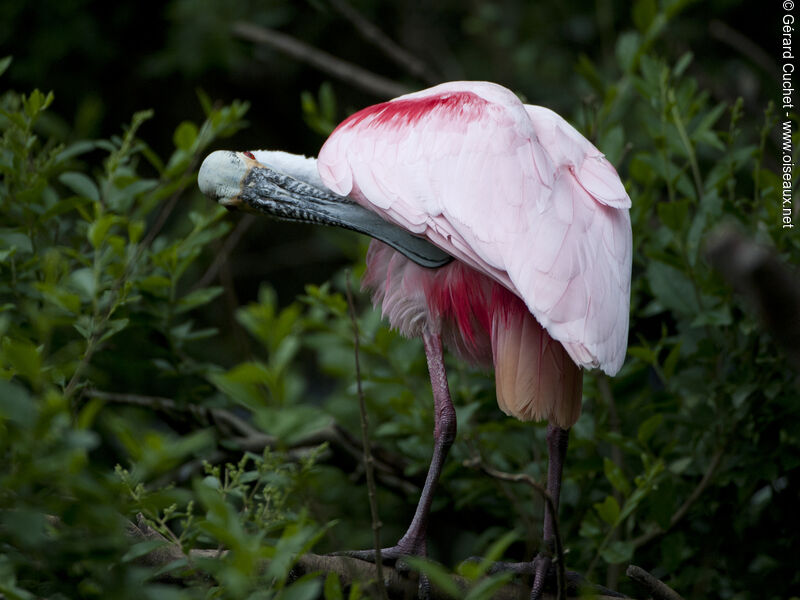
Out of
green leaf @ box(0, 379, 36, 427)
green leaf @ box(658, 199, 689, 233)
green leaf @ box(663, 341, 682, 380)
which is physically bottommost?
green leaf @ box(663, 341, 682, 380)

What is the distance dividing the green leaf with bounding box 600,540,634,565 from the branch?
0.30 meters

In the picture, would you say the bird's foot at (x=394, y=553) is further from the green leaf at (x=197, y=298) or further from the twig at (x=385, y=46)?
the twig at (x=385, y=46)

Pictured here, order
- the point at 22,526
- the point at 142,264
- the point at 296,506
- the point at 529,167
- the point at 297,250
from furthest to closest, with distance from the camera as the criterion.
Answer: the point at 297,250 < the point at 142,264 < the point at 296,506 < the point at 529,167 < the point at 22,526

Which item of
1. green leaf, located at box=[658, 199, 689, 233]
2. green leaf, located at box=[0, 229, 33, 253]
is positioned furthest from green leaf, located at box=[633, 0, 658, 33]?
green leaf, located at box=[0, 229, 33, 253]

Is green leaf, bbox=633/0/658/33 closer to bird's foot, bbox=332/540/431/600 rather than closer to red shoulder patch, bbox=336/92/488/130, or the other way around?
red shoulder patch, bbox=336/92/488/130

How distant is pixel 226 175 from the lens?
2.96 m

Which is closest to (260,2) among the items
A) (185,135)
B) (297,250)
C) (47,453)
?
(297,250)

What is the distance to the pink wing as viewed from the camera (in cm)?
235

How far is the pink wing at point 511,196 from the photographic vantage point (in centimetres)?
235

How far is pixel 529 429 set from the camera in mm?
3545

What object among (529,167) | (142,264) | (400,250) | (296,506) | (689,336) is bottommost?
(296,506)

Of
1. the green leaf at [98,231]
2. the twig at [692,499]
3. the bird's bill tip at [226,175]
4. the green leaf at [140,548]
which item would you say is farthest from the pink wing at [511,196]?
the green leaf at [140,548]

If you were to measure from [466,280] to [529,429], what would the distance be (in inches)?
40.9

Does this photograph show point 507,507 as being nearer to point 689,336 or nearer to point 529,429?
point 529,429
